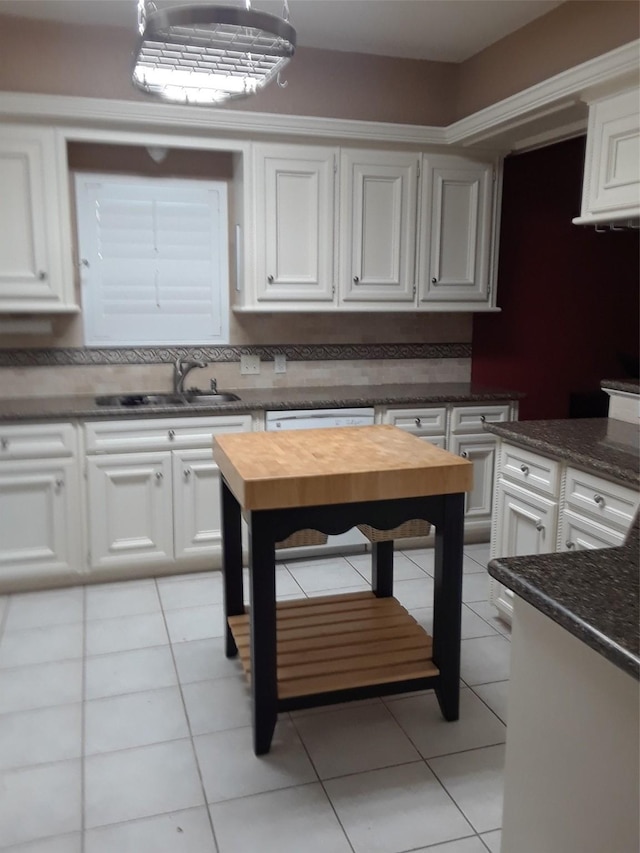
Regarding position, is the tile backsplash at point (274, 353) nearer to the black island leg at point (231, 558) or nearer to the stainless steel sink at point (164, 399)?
the stainless steel sink at point (164, 399)

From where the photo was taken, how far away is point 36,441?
3.22 metres

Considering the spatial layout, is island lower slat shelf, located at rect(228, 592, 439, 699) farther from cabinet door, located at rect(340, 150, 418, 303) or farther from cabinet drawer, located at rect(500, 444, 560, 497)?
cabinet door, located at rect(340, 150, 418, 303)

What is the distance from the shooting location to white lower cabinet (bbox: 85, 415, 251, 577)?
333cm

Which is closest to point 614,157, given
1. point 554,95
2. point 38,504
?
point 554,95

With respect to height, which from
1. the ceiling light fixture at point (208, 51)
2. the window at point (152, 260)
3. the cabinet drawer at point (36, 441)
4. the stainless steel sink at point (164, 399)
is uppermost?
the ceiling light fixture at point (208, 51)

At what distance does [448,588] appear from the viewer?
7.34 ft

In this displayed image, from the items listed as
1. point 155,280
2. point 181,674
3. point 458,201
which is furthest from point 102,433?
point 458,201

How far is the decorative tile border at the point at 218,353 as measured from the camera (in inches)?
143

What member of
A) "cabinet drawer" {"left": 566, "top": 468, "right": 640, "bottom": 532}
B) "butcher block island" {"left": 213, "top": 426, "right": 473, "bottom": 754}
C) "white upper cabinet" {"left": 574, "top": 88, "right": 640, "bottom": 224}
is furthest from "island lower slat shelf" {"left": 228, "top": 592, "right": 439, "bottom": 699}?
"white upper cabinet" {"left": 574, "top": 88, "right": 640, "bottom": 224}

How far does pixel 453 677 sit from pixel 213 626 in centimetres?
116

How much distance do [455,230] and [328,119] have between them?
3.05ft

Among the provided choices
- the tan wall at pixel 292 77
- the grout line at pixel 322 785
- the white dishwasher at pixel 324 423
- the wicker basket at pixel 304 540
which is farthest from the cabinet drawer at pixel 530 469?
the tan wall at pixel 292 77

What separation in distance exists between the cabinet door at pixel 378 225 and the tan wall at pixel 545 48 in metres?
0.52

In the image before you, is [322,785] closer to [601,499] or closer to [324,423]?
[601,499]
